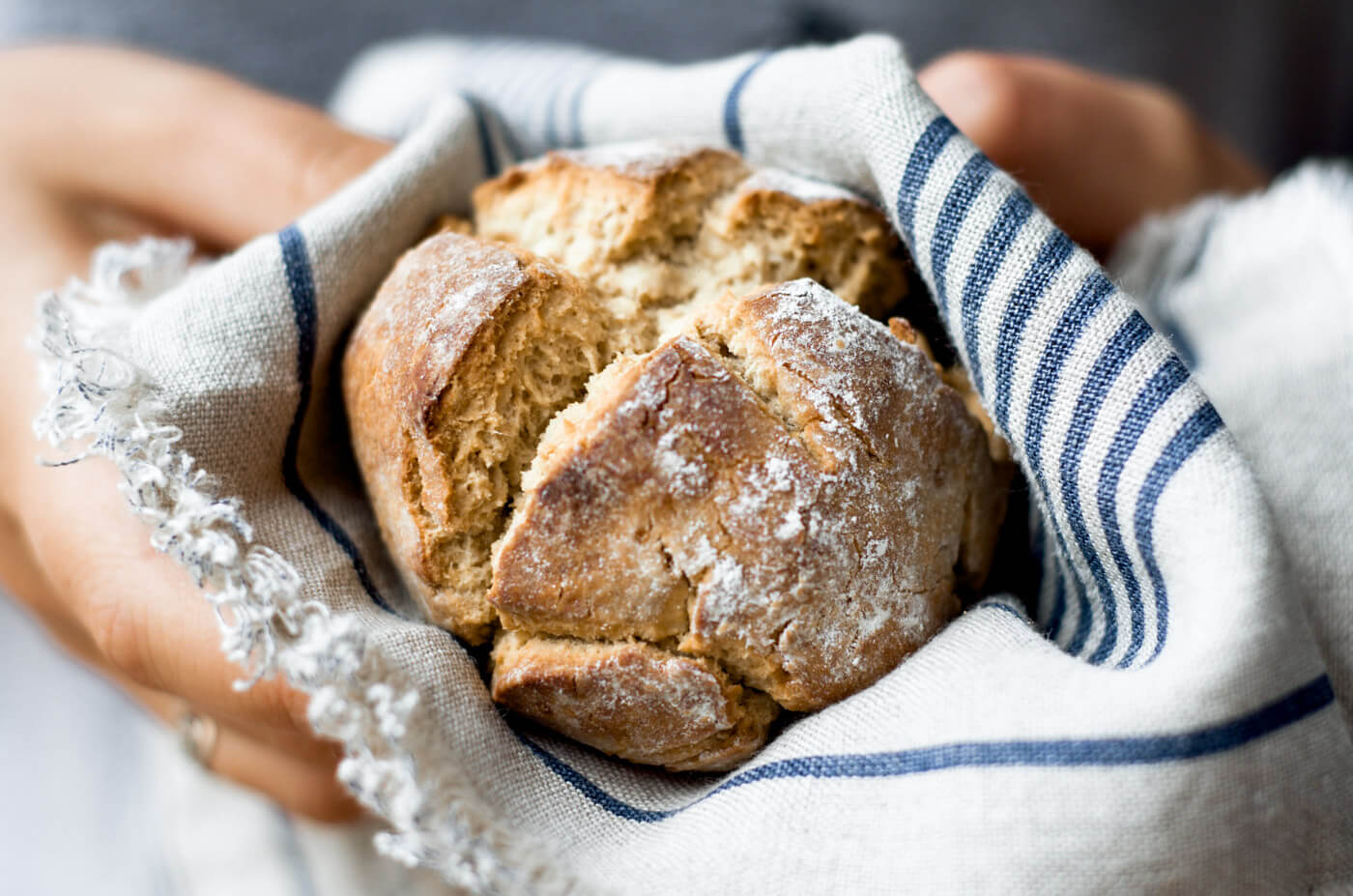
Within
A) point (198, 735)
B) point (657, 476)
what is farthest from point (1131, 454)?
point (198, 735)

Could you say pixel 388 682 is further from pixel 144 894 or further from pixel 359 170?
pixel 144 894

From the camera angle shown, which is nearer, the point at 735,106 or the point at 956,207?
the point at 956,207

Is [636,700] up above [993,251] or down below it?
below

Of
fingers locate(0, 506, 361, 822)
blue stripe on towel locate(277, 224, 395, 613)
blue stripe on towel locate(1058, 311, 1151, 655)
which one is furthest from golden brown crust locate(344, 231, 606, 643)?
fingers locate(0, 506, 361, 822)

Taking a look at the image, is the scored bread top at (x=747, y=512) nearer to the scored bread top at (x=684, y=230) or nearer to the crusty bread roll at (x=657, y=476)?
the crusty bread roll at (x=657, y=476)

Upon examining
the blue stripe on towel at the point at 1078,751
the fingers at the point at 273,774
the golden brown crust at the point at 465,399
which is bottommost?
the fingers at the point at 273,774

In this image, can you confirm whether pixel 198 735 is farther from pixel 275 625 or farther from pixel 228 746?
pixel 275 625

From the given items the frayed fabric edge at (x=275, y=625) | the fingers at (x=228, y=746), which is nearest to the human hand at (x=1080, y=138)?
the frayed fabric edge at (x=275, y=625)

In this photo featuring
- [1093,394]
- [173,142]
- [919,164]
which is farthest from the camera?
[173,142]
